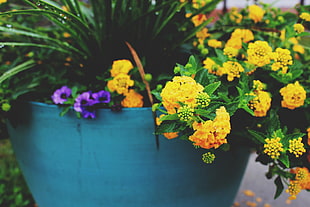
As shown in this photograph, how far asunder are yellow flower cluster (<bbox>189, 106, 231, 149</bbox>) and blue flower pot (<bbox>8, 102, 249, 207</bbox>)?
0.27 metres

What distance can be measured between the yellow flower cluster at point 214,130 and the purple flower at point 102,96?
35 cm

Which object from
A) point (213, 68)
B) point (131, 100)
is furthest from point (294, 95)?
point (131, 100)

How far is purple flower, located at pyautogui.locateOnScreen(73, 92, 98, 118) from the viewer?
0.90 metres

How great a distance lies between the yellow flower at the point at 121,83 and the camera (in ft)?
3.03

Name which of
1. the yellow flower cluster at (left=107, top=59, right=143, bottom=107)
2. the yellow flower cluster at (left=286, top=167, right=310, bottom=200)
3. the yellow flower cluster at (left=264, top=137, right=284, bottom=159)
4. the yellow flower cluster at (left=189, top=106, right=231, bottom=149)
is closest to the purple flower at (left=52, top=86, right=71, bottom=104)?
the yellow flower cluster at (left=107, top=59, right=143, bottom=107)

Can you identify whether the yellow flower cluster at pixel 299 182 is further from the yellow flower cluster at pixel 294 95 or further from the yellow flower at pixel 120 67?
the yellow flower at pixel 120 67

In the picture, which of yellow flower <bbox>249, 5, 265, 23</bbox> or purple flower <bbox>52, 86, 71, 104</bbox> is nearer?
purple flower <bbox>52, 86, 71, 104</bbox>

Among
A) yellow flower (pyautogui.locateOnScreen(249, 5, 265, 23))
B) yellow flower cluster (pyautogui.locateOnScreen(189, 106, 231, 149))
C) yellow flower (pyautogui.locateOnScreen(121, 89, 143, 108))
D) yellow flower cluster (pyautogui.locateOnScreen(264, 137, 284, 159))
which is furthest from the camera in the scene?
yellow flower (pyautogui.locateOnScreen(249, 5, 265, 23))

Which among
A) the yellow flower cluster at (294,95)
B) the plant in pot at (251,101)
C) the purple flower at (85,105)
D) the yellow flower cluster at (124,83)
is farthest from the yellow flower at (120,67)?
the yellow flower cluster at (294,95)

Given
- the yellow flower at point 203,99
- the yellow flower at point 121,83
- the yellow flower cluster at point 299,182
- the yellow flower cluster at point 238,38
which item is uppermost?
the yellow flower cluster at point 238,38

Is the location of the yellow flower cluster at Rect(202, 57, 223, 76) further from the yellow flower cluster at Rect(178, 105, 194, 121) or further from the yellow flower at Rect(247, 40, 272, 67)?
the yellow flower cluster at Rect(178, 105, 194, 121)

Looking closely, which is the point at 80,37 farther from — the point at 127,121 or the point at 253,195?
the point at 253,195

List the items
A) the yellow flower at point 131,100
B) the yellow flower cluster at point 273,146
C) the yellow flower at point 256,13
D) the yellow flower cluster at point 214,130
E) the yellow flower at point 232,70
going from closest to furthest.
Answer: the yellow flower cluster at point 214,130, the yellow flower cluster at point 273,146, the yellow flower at point 232,70, the yellow flower at point 131,100, the yellow flower at point 256,13

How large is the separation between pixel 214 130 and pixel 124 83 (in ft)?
1.22
